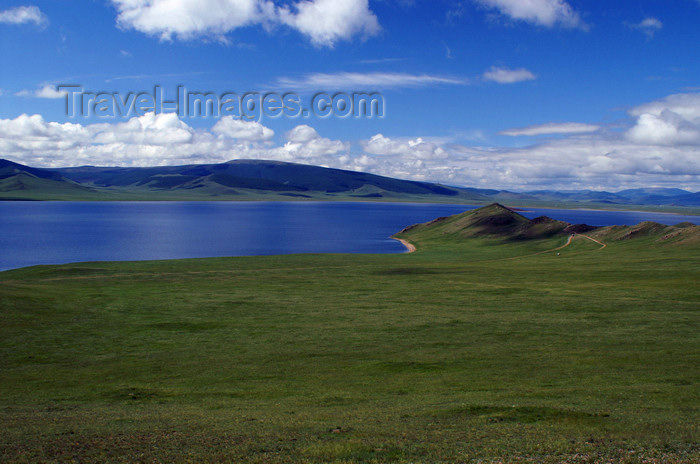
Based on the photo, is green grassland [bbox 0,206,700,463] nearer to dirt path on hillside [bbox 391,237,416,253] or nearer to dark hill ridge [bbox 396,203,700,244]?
dark hill ridge [bbox 396,203,700,244]

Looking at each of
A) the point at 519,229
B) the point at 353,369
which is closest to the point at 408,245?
the point at 519,229

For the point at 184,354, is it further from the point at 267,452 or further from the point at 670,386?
the point at 670,386

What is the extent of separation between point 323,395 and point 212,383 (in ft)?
25.2

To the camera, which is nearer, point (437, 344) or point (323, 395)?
point (323, 395)

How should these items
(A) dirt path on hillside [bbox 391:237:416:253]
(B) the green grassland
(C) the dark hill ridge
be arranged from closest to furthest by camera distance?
(B) the green grassland, (C) the dark hill ridge, (A) dirt path on hillside [bbox 391:237:416:253]

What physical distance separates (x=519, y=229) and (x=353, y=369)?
142 meters

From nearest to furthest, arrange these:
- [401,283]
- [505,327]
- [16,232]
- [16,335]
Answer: [16,335]
[505,327]
[401,283]
[16,232]

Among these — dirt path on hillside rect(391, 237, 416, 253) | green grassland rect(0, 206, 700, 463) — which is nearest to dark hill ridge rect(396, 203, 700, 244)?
dirt path on hillside rect(391, 237, 416, 253)

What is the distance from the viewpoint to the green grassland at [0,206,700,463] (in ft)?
63.1

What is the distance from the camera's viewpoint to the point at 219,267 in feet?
328

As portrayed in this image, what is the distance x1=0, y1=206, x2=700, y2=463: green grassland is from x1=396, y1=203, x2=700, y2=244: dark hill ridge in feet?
171

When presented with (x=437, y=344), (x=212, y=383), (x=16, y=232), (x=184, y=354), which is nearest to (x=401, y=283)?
(x=437, y=344)

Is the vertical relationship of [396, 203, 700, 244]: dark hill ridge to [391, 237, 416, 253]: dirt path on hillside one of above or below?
above

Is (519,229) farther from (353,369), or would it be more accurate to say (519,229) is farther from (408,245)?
(353,369)
